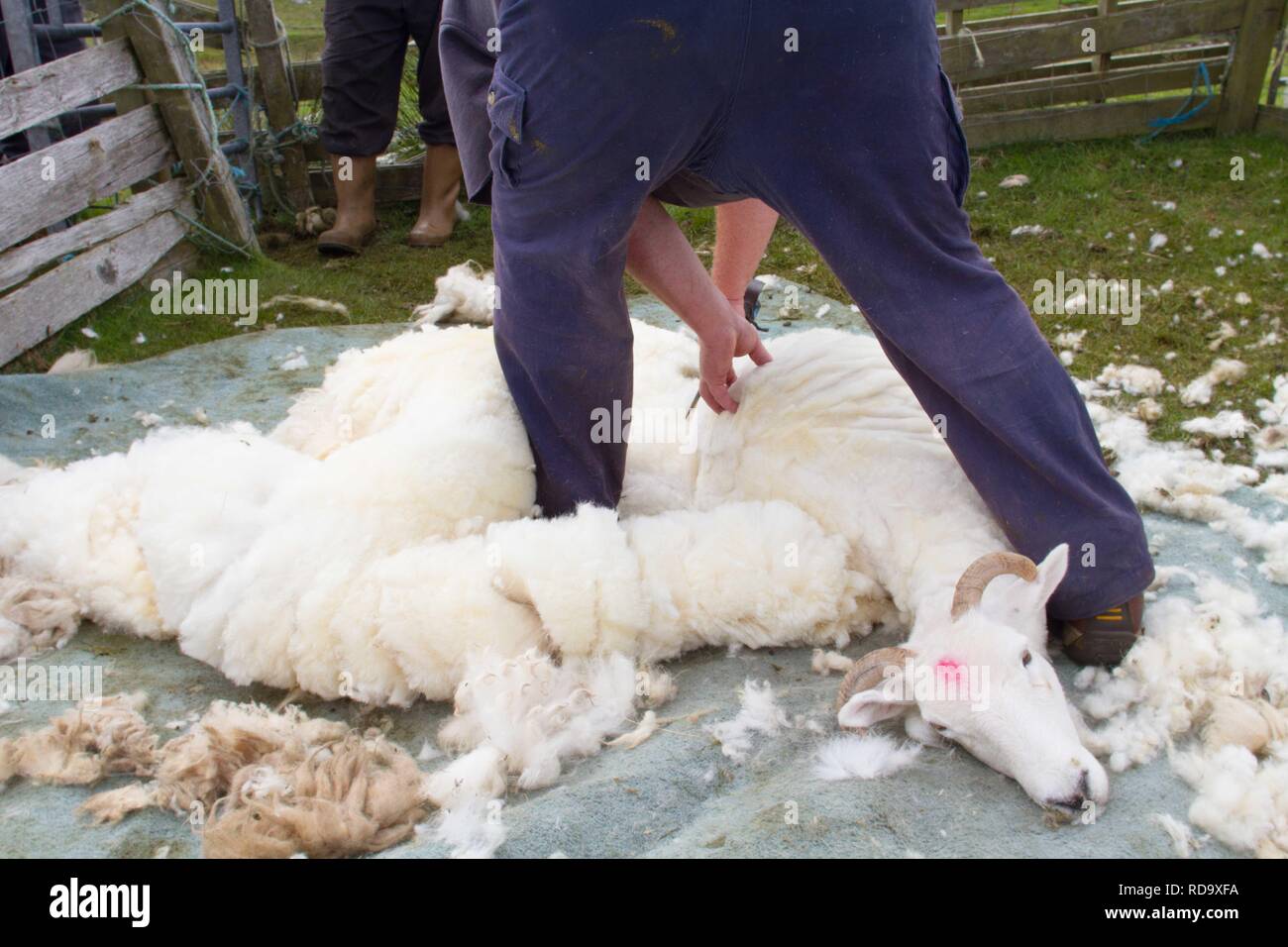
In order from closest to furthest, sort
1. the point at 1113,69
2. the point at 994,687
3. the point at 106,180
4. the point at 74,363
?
the point at 994,687 → the point at 74,363 → the point at 106,180 → the point at 1113,69

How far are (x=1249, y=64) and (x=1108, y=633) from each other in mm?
5337

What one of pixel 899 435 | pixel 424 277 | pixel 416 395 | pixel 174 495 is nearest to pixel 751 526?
pixel 899 435

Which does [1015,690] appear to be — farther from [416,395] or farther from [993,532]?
[416,395]

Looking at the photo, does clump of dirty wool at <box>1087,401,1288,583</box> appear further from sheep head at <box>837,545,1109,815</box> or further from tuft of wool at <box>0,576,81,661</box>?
tuft of wool at <box>0,576,81,661</box>

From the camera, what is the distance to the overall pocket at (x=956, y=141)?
80.9 inches

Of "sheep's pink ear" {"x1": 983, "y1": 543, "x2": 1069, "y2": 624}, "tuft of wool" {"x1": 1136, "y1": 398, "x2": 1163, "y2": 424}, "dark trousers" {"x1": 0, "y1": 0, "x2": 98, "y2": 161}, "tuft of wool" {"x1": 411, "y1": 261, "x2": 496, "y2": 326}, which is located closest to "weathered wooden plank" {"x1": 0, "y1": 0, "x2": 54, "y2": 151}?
"dark trousers" {"x1": 0, "y1": 0, "x2": 98, "y2": 161}

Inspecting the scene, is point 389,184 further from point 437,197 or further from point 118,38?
point 118,38

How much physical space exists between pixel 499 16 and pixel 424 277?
127 inches

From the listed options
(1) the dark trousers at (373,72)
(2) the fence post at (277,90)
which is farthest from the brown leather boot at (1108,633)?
(2) the fence post at (277,90)

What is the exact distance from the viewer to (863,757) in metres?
1.96

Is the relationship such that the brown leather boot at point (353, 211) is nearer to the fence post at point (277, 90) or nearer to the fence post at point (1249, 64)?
the fence post at point (277, 90)

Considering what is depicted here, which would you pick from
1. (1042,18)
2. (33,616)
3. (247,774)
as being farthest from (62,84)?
(1042,18)
